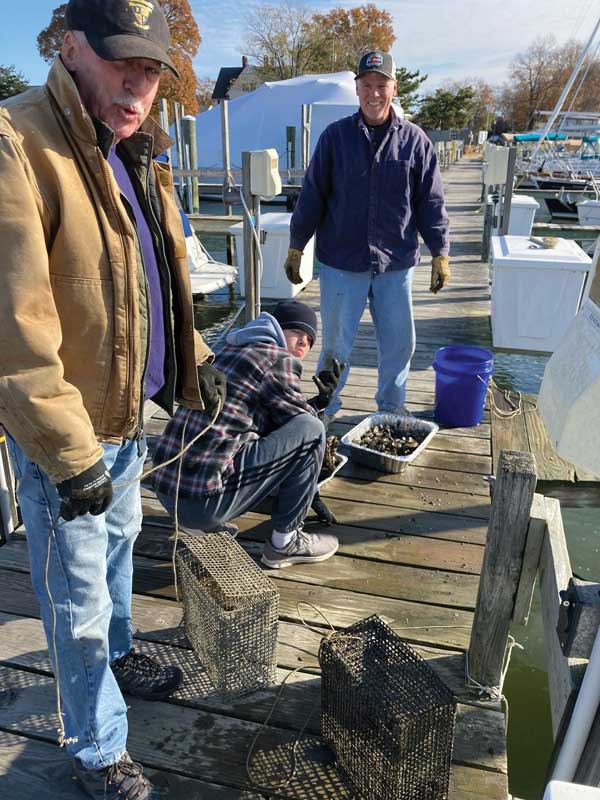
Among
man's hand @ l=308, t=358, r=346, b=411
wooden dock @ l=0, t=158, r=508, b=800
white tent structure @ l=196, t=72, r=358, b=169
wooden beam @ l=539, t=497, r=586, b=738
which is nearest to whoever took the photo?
wooden beam @ l=539, t=497, r=586, b=738

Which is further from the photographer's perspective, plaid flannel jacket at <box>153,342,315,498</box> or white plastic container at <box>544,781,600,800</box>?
plaid flannel jacket at <box>153,342,315,498</box>

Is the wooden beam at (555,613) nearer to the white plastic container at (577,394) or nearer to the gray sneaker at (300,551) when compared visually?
the white plastic container at (577,394)

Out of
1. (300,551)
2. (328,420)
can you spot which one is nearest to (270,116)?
(328,420)

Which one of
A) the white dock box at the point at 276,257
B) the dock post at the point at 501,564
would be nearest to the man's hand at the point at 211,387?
the dock post at the point at 501,564

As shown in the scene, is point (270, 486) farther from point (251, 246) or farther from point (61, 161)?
point (251, 246)

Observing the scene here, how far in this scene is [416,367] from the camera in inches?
193

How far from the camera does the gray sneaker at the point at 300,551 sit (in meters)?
2.49

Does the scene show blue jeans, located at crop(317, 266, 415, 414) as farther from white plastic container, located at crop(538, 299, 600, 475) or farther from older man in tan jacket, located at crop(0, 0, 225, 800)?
white plastic container, located at crop(538, 299, 600, 475)

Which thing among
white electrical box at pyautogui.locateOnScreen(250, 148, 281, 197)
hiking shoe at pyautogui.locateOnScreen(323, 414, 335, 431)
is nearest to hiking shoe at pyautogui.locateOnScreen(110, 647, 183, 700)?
hiking shoe at pyautogui.locateOnScreen(323, 414, 335, 431)

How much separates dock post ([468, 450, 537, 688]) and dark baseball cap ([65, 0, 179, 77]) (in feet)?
4.43

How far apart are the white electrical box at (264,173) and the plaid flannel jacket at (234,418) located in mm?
2524

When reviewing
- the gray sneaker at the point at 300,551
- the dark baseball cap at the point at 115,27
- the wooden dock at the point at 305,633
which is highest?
the dark baseball cap at the point at 115,27

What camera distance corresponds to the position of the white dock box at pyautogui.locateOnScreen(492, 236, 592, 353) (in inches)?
196

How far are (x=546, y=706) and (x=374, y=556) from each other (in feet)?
3.48
